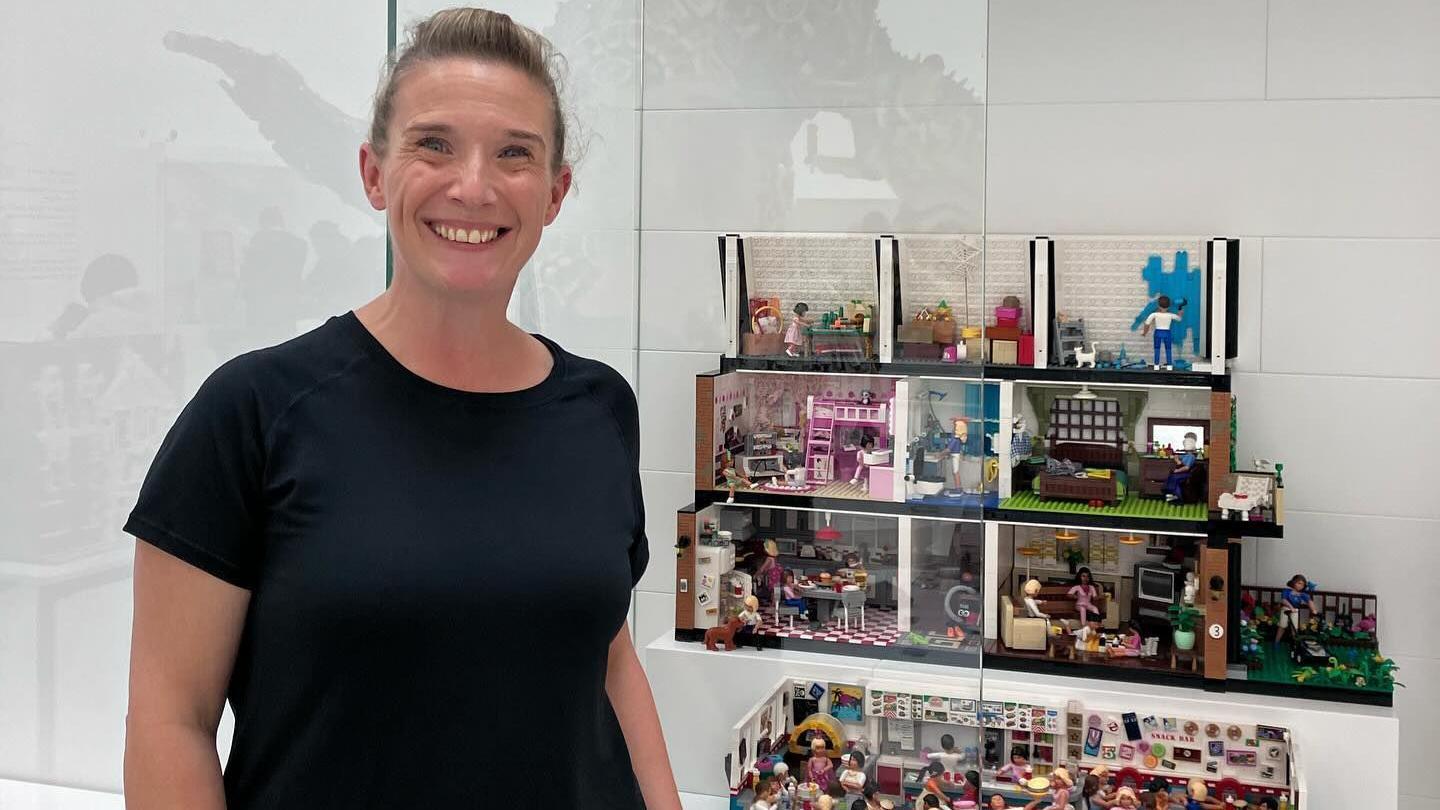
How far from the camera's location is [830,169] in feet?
3.97

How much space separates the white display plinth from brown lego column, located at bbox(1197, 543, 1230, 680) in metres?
0.05

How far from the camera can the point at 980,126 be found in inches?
47.6

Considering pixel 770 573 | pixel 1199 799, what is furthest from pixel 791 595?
pixel 1199 799

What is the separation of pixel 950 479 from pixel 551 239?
49cm

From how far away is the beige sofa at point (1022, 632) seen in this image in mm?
2002

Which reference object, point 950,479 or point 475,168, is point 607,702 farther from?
point 950,479

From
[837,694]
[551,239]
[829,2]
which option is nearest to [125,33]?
[551,239]

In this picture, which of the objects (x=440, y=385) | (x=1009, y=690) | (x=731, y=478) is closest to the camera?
(x=440, y=385)

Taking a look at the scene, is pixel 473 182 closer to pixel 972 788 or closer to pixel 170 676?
pixel 170 676

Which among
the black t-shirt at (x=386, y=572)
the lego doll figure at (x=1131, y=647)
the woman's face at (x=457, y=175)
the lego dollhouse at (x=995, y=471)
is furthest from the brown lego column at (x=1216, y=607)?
the woman's face at (x=457, y=175)

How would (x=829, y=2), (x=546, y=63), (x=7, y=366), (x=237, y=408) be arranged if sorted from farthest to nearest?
(x=829, y=2) → (x=7, y=366) → (x=546, y=63) → (x=237, y=408)

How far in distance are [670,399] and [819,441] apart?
7.7 inches

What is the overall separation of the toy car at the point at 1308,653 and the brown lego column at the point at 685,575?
113cm

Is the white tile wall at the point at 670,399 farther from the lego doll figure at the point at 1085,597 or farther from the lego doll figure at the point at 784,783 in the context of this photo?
the lego doll figure at the point at 1085,597
